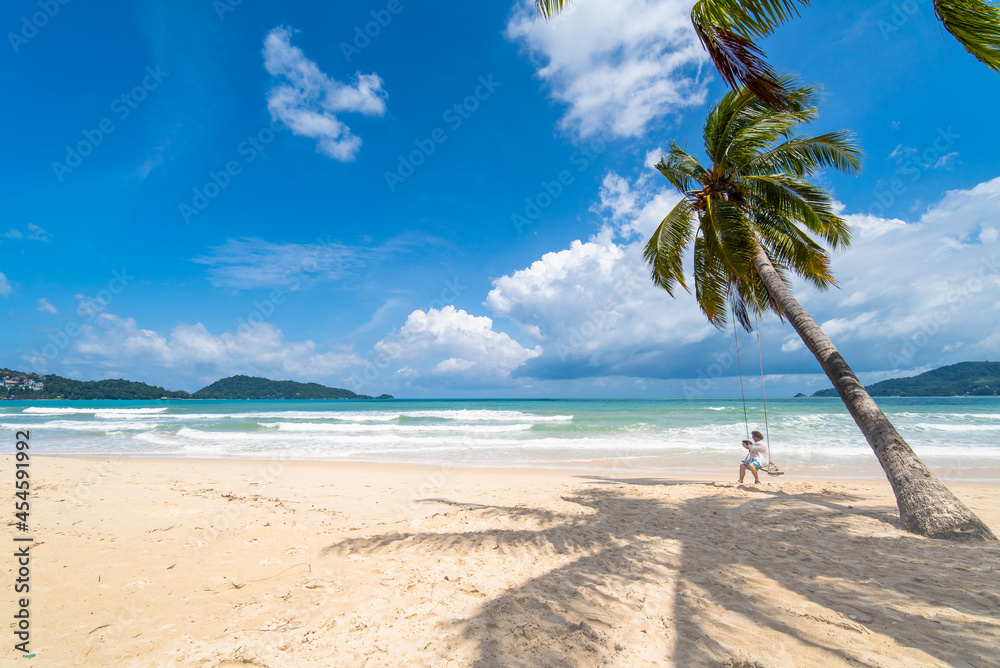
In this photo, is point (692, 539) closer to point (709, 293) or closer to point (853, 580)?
point (853, 580)

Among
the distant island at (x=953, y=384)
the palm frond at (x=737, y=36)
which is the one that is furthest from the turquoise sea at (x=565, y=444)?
the distant island at (x=953, y=384)

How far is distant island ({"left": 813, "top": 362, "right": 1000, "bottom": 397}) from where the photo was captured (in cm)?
6375

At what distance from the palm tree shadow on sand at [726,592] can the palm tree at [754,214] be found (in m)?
2.85

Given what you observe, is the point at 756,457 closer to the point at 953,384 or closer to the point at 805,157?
the point at 805,157

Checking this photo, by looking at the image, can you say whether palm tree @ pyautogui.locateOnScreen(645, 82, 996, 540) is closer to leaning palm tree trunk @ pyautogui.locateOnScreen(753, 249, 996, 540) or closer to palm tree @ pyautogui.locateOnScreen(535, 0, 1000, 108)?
leaning palm tree trunk @ pyautogui.locateOnScreen(753, 249, 996, 540)

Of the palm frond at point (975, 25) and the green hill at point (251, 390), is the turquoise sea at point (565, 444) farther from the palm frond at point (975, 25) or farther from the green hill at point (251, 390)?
the green hill at point (251, 390)

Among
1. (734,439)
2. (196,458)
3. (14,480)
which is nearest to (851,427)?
(734,439)

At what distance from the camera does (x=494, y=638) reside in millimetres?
2910

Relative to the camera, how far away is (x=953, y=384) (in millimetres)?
67188

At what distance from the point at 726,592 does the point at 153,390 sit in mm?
122298

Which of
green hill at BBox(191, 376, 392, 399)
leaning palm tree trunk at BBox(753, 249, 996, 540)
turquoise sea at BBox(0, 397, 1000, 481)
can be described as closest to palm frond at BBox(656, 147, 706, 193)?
leaning palm tree trunk at BBox(753, 249, 996, 540)

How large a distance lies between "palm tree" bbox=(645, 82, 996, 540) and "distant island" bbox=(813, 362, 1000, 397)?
249 feet

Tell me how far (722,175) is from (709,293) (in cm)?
279

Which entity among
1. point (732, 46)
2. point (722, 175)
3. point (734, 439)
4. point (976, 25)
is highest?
point (722, 175)
